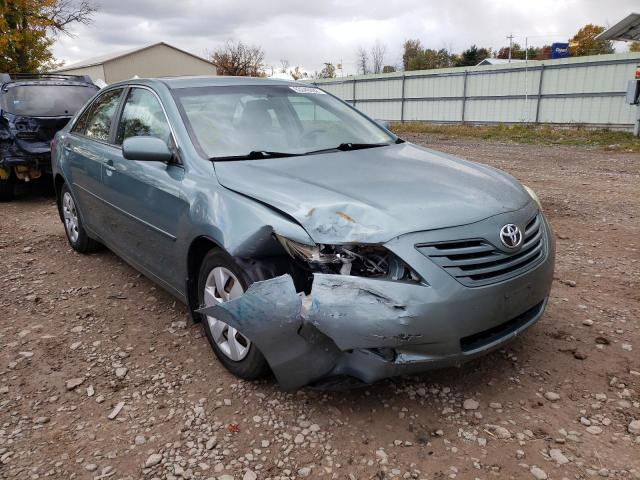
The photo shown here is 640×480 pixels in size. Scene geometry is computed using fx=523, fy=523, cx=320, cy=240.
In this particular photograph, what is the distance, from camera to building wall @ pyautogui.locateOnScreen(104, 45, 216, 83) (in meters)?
40.7

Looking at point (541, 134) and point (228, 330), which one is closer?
point (228, 330)

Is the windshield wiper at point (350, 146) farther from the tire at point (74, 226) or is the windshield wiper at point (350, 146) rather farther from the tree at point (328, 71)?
the tree at point (328, 71)

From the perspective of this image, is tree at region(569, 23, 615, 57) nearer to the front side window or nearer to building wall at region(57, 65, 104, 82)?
building wall at region(57, 65, 104, 82)

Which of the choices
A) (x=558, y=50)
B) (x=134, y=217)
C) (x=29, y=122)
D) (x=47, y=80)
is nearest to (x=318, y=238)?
(x=134, y=217)

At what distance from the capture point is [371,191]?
257 centimetres

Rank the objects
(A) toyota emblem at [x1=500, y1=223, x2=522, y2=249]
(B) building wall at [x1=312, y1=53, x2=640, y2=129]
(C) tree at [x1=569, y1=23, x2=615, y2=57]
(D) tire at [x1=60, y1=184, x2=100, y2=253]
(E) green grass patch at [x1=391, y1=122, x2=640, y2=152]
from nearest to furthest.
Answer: (A) toyota emblem at [x1=500, y1=223, x2=522, y2=249] → (D) tire at [x1=60, y1=184, x2=100, y2=253] → (E) green grass patch at [x1=391, y1=122, x2=640, y2=152] → (B) building wall at [x1=312, y1=53, x2=640, y2=129] → (C) tree at [x1=569, y1=23, x2=615, y2=57]

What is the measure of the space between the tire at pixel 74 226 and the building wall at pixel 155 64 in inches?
1515

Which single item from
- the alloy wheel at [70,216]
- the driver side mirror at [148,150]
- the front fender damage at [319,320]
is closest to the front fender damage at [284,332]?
the front fender damage at [319,320]

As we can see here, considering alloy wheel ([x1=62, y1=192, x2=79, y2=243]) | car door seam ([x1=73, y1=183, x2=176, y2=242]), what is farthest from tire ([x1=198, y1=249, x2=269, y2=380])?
alloy wheel ([x1=62, y1=192, x2=79, y2=243])

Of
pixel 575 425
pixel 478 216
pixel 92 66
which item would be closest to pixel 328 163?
pixel 478 216

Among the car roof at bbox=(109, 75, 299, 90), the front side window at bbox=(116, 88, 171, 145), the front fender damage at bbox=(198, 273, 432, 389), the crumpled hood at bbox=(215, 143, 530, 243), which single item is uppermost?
the car roof at bbox=(109, 75, 299, 90)

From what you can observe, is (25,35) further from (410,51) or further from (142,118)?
(410,51)

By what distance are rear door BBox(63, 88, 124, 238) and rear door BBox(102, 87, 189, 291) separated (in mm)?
142

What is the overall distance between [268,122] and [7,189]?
19.6 ft
